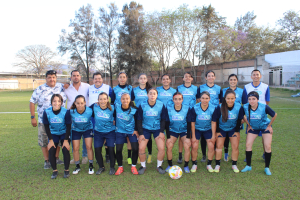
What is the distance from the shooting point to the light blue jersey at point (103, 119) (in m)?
3.76

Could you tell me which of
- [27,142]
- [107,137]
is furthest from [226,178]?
[27,142]

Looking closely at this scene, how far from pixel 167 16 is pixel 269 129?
26164 mm

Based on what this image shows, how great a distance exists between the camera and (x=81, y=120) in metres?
3.72

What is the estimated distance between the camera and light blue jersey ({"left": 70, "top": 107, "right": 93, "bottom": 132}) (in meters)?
3.72

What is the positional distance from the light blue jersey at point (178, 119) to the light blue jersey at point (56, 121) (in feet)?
6.50

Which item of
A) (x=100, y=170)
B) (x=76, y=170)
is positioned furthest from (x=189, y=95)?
(x=76, y=170)

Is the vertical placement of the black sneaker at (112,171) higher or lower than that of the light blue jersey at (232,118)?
lower

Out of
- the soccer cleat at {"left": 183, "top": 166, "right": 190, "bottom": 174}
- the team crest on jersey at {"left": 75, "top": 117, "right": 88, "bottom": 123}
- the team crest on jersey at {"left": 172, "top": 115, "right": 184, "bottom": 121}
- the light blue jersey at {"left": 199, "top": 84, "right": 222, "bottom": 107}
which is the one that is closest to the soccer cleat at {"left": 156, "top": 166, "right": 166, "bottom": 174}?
the soccer cleat at {"left": 183, "top": 166, "right": 190, "bottom": 174}

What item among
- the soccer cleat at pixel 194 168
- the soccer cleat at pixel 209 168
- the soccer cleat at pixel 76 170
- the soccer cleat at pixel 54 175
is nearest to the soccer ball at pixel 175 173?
the soccer cleat at pixel 194 168

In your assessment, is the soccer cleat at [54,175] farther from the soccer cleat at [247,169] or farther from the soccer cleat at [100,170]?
the soccer cleat at [247,169]

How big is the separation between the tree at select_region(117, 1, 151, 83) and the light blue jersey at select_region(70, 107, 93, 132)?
28095 mm

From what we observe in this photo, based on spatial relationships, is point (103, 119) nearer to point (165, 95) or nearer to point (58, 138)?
point (58, 138)

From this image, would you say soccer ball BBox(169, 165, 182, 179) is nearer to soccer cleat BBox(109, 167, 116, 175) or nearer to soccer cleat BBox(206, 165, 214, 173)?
soccer cleat BBox(206, 165, 214, 173)

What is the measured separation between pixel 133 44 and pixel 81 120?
2912 cm
